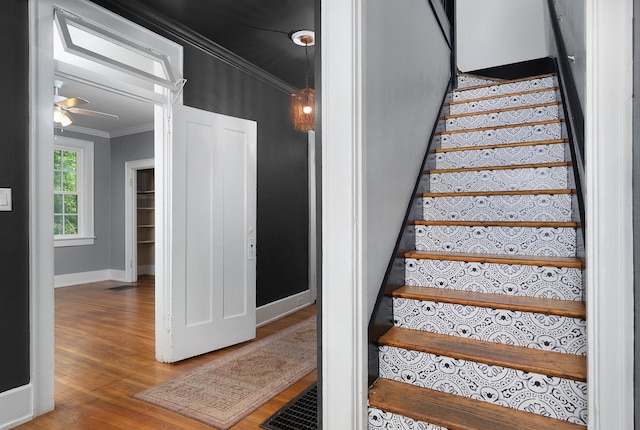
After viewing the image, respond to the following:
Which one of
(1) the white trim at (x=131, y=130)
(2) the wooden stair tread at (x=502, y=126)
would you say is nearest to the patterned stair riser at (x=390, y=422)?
(2) the wooden stair tread at (x=502, y=126)

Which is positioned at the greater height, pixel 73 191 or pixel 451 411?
pixel 73 191

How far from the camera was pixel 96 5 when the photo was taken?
2.59 metres

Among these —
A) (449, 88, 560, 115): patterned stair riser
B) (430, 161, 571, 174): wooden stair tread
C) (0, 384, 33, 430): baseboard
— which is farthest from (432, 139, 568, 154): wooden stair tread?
(0, 384, 33, 430): baseboard

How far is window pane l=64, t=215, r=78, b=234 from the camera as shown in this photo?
252 inches

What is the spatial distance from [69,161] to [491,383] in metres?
7.07

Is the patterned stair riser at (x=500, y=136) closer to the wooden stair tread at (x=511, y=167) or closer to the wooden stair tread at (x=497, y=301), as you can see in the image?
the wooden stair tread at (x=511, y=167)

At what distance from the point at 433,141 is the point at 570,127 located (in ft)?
2.77

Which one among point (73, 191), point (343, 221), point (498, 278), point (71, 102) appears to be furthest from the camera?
point (73, 191)

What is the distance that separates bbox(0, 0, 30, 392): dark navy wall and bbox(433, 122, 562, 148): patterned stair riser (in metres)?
2.58

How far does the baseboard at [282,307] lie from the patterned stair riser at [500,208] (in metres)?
2.34

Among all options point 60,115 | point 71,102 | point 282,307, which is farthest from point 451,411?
point 60,115

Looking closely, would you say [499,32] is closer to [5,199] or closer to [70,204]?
[5,199]

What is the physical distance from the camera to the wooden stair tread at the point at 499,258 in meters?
1.72

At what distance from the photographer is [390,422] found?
1.51 metres
